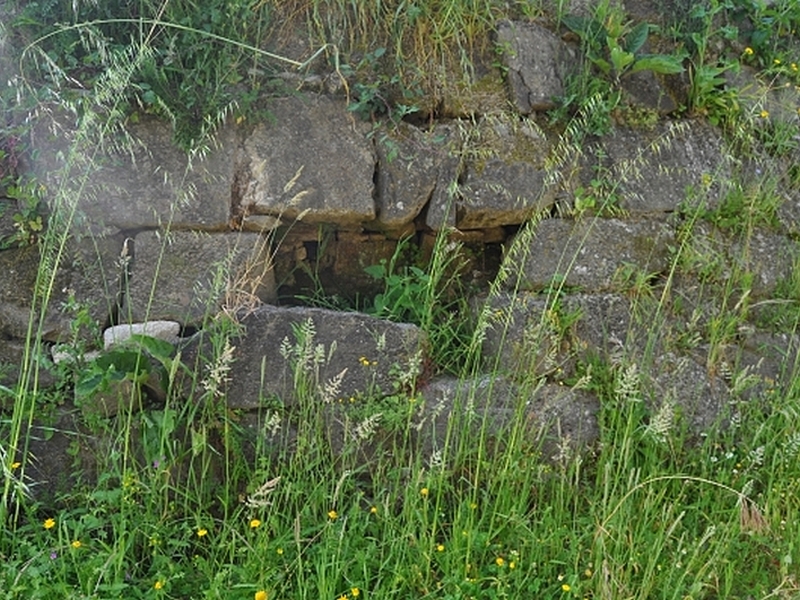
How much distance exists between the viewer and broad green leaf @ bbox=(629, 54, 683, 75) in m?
3.14

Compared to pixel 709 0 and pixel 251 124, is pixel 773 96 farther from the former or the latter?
pixel 251 124

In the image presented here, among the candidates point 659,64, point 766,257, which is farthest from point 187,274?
point 766,257

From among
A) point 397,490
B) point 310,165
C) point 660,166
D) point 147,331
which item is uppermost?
point 660,166

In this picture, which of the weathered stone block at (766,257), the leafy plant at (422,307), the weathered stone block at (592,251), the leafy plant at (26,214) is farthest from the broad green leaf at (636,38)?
the leafy plant at (26,214)

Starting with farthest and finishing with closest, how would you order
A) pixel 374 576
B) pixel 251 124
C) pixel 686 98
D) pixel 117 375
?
pixel 686 98
pixel 251 124
pixel 117 375
pixel 374 576

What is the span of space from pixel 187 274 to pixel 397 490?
1075 millimetres

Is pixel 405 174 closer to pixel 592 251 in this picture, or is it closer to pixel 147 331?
pixel 592 251

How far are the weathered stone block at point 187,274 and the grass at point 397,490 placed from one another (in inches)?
6.3

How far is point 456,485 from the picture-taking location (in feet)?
8.79

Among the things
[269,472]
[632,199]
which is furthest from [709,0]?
[269,472]

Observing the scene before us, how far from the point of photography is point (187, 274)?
281 centimetres

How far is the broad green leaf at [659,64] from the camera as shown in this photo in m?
3.14

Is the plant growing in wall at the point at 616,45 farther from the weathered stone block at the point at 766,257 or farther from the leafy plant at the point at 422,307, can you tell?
the leafy plant at the point at 422,307

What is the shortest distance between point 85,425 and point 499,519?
1369 mm
